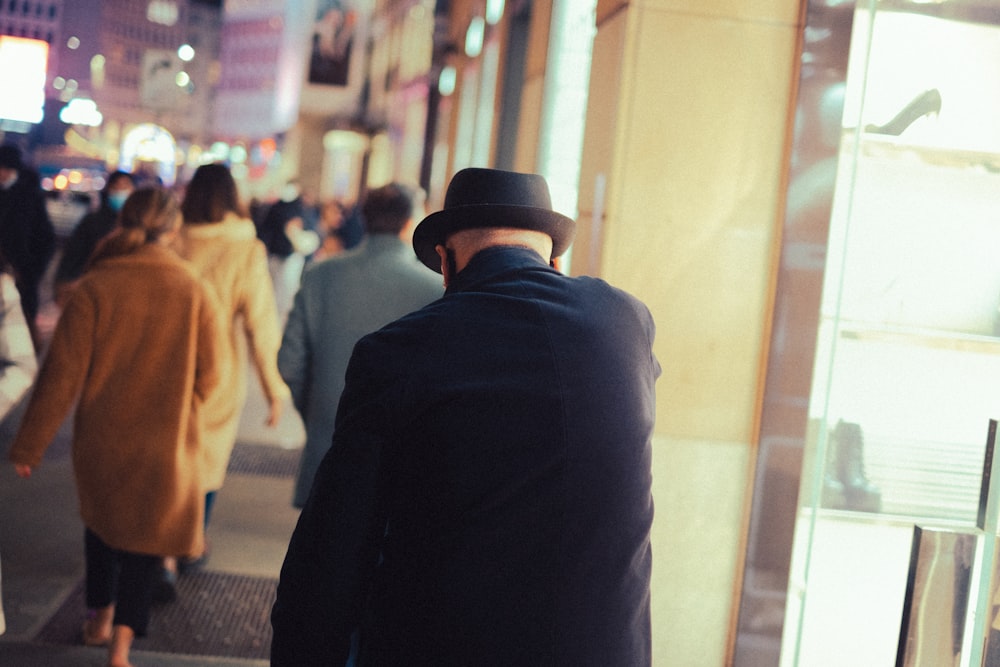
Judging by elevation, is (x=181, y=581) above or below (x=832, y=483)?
below

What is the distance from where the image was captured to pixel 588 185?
4.95 meters

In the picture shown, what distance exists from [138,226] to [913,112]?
115 inches

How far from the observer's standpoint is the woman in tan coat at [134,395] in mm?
4508

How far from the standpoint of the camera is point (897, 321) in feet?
11.5

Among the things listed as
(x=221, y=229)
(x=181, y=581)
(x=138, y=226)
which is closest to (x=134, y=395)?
(x=138, y=226)

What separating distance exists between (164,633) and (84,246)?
4.52 meters

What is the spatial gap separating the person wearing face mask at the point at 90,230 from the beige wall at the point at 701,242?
4790 millimetres

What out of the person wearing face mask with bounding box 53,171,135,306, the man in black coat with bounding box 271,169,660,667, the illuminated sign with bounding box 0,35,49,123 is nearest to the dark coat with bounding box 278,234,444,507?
the man in black coat with bounding box 271,169,660,667

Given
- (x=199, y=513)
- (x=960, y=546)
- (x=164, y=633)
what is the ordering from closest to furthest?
1. (x=960, y=546)
2. (x=199, y=513)
3. (x=164, y=633)

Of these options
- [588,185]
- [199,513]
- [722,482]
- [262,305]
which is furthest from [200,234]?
[722,482]

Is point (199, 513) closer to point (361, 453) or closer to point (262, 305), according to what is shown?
point (262, 305)

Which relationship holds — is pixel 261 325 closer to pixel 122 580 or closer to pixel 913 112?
pixel 122 580

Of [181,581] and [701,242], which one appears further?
[181,581]

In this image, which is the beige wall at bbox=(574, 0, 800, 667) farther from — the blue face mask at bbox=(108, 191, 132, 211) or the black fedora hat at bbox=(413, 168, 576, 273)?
the blue face mask at bbox=(108, 191, 132, 211)
